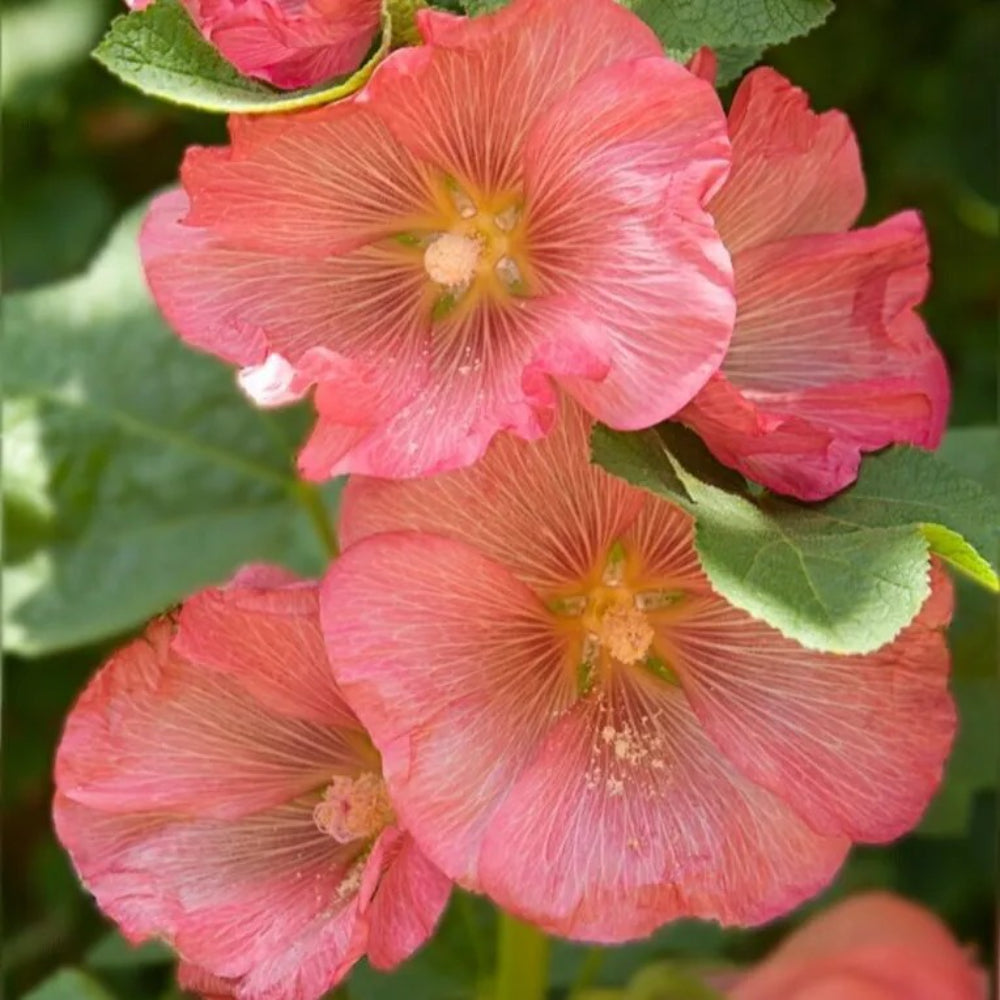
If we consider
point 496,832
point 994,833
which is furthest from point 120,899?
point 994,833

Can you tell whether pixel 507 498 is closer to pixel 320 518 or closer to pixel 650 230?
pixel 650 230

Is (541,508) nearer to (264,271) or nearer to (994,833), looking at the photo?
(264,271)

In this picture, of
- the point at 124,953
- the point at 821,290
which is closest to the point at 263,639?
the point at 821,290

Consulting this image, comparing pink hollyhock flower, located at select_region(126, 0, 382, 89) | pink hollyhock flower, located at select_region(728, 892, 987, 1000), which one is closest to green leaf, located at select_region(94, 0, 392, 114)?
pink hollyhock flower, located at select_region(126, 0, 382, 89)

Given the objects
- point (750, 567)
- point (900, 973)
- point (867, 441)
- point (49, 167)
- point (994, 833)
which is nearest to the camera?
point (750, 567)

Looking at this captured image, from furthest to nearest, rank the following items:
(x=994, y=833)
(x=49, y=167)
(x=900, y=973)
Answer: (x=49, y=167), (x=994, y=833), (x=900, y=973)

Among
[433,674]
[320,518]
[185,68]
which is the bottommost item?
[320,518]

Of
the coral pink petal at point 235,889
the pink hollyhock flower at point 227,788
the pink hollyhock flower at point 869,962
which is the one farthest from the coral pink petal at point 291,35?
the pink hollyhock flower at point 869,962
